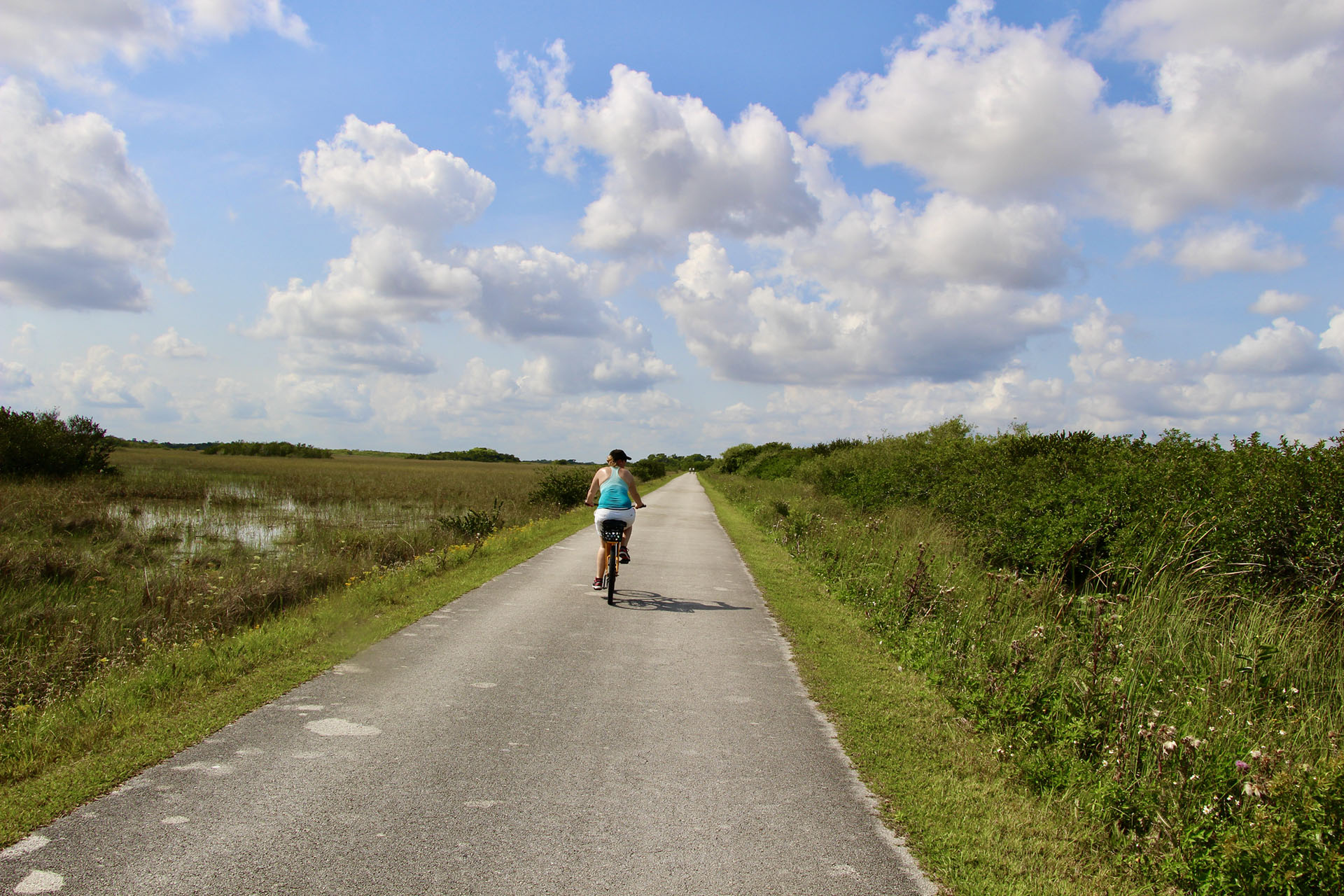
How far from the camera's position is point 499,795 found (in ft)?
12.8

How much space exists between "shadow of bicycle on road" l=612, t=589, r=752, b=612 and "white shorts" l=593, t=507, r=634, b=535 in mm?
963

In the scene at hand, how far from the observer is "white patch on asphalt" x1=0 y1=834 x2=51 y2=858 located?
3148 millimetres

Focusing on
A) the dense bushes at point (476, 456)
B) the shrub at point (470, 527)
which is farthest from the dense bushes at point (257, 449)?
the shrub at point (470, 527)

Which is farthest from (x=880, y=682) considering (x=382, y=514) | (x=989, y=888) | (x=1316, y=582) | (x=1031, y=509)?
(x=382, y=514)

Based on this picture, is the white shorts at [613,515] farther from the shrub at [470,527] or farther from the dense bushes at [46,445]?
the dense bushes at [46,445]

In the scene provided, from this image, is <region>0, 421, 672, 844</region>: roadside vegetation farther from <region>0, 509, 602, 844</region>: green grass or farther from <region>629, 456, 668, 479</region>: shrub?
<region>629, 456, 668, 479</region>: shrub

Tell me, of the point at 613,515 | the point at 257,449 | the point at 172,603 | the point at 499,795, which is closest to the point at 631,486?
the point at 613,515

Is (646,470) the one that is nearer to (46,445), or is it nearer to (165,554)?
(46,445)

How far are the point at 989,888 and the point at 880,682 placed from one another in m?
3.16

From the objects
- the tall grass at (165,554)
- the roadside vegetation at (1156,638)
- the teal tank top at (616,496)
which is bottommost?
the tall grass at (165,554)

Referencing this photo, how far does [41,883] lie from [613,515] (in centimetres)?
698

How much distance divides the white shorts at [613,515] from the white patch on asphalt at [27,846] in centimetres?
661

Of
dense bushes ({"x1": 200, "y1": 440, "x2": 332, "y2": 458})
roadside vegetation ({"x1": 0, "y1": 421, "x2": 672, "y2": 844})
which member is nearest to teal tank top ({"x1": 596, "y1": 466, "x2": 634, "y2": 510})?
roadside vegetation ({"x1": 0, "y1": 421, "x2": 672, "y2": 844})

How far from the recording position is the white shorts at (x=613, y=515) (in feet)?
31.7
